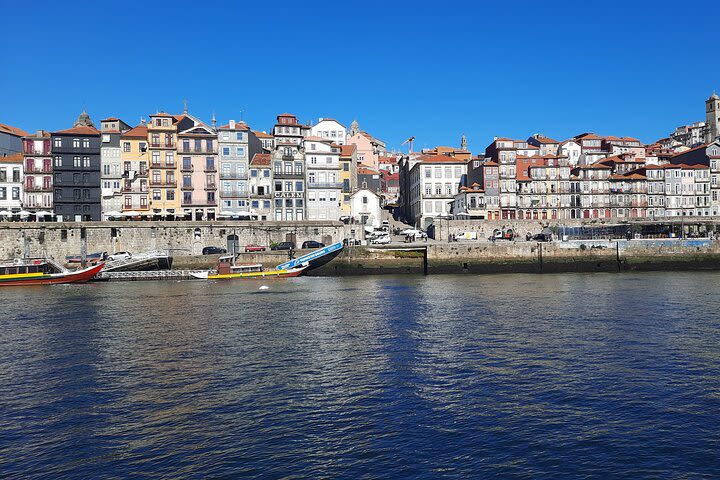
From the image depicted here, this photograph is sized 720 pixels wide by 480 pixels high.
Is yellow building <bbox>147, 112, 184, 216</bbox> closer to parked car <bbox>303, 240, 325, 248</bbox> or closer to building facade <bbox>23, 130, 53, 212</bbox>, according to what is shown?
building facade <bbox>23, 130, 53, 212</bbox>

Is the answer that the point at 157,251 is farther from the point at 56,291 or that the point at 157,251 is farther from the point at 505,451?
the point at 505,451

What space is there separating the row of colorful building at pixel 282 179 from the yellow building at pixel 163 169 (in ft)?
0.46

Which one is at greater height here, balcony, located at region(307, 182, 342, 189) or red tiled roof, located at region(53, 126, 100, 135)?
red tiled roof, located at region(53, 126, 100, 135)

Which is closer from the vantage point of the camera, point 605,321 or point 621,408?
point 621,408

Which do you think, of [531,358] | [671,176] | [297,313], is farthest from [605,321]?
[671,176]

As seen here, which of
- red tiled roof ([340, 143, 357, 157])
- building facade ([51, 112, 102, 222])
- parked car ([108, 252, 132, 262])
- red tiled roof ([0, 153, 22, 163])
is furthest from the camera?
red tiled roof ([340, 143, 357, 157])

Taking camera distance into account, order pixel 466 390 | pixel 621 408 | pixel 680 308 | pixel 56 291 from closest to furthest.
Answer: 1. pixel 621 408
2. pixel 466 390
3. pixel 680 308
4. pixel 56 291

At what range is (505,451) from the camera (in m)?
15.0

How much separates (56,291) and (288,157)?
40185mm

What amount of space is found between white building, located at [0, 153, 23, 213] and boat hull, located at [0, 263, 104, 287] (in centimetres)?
2893

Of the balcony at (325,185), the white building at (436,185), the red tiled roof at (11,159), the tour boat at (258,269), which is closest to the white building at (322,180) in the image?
the balcony at (325,185)

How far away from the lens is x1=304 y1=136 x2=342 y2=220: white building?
87.8 meters

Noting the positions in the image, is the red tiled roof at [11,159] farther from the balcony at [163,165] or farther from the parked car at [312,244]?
the parked car at [312,244]

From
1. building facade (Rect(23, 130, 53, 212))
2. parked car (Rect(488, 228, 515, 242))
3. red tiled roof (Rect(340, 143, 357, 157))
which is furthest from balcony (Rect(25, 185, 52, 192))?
parked car (Rect(488, 228, 515, 242))
